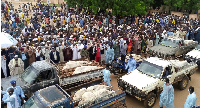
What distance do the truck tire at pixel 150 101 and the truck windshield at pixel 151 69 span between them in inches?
39.6

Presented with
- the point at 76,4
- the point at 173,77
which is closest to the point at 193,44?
the point at 173,77

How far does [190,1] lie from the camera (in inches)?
1076

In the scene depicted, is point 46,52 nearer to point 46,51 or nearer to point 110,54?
point 46,51

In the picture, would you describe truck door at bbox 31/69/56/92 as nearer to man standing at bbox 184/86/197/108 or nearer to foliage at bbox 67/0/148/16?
man standing at bbox 184/86/197/108

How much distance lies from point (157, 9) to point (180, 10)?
3617 mm

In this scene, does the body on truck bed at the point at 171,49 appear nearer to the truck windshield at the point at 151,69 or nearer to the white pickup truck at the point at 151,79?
the white pickup truck at the point at 151,79

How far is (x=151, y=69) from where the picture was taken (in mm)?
9875

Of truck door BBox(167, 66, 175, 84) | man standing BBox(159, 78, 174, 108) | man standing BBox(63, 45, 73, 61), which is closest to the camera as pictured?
man standing BBox(159, 78, 174, 108)

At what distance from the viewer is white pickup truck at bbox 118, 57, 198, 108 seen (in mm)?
8867

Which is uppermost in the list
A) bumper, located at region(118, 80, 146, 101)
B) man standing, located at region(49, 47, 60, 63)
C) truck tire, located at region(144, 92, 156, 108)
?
man standing, located at region(49, 47, 60, 63)

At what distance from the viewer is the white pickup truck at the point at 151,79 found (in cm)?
887

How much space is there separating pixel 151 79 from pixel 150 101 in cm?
103

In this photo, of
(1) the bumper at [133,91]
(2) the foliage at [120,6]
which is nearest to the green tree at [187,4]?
(2) the foliage at [120,6]

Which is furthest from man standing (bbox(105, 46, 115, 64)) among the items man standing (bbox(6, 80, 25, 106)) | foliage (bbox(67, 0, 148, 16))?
A: foliage (bbox(67, 0, 148, 16))
